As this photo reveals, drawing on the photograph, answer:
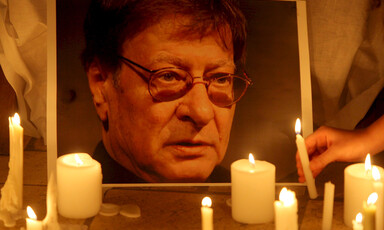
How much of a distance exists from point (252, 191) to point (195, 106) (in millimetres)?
231

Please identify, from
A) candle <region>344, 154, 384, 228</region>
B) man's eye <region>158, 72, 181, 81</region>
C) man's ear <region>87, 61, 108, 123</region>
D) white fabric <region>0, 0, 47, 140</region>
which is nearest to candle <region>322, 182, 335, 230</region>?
candle <region>344, 154, 384, 228</region>

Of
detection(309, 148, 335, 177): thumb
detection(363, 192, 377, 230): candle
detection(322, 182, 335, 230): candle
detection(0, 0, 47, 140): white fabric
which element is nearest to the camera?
detection(363, 192, 377, 230): candle

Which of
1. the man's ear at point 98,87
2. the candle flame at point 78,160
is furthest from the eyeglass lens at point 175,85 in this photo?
the candle flame at point 78,160

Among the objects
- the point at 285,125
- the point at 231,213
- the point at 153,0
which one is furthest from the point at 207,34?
the point at 231,213

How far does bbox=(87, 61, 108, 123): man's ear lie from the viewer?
1228 mm

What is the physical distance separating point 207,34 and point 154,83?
0.51ft

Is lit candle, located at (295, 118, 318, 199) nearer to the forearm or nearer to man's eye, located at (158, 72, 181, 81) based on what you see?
the forearm

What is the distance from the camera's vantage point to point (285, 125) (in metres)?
1.26

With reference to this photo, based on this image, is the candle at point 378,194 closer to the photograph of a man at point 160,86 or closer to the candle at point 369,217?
the candle at point 369,217

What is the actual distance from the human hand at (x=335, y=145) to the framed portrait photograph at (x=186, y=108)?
0.15 ft

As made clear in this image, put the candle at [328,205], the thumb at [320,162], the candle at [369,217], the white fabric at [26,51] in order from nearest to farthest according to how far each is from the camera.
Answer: the candle at [369,217]
the candle at [328,205]
the thumb at [320,162]
the white fabric at [26,51]

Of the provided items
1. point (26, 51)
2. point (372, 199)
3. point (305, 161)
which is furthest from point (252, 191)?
point (26, 51)

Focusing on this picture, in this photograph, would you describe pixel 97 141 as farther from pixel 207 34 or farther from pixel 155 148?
pixel 207 34

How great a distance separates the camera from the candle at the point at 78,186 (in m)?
1.06
